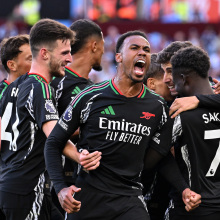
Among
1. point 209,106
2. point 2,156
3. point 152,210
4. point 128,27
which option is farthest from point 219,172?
point 128,27

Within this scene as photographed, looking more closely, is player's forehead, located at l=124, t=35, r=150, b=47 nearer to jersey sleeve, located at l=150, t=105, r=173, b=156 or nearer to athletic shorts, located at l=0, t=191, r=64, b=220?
jersey sleeve, located at l=150, t=105, r=173, b=156

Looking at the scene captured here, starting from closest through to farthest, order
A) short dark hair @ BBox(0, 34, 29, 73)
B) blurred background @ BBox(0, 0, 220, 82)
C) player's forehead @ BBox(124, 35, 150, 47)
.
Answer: player's forehead @ BBox(124, 35, 150, 47) → short dark hair @ BBox(0, 34, 29, 73) → blurred background @ BBox(0, 0, 220, 82)

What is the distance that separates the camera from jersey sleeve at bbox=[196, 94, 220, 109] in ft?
14.6

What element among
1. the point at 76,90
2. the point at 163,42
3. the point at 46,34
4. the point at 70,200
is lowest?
the point at 163,42

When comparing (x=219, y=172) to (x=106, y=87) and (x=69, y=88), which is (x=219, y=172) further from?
(x=69, y=88)

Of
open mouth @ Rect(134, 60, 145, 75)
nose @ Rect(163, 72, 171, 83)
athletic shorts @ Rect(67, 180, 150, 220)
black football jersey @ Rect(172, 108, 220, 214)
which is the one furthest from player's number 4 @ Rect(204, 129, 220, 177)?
nose @ Rect(163, 72, 171, 83)

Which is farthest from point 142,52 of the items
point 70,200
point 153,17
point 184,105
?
point 153,17

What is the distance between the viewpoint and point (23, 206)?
4.66m

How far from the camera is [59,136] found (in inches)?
168

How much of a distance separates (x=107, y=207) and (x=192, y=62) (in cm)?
151

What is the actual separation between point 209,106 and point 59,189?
150 centimetres

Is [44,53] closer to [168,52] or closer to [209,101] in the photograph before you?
[168,52]

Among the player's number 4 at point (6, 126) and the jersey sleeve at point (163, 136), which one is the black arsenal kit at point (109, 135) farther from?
the player's number 4 at point (6, 126)

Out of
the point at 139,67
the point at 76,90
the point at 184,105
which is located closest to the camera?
the point at 184,105
